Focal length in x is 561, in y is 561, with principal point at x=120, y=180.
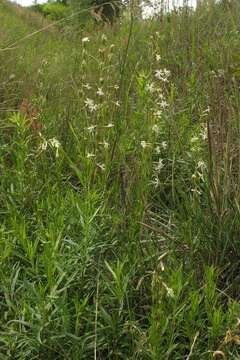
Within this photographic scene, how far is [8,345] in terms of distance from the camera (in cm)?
173

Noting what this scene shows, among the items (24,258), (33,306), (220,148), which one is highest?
(220,148)

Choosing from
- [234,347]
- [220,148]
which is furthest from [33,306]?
[220,148]

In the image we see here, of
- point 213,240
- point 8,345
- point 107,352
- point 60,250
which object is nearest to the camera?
point 8,345

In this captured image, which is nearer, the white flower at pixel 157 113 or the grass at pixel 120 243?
the grass at pixel 120 243

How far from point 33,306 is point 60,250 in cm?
21

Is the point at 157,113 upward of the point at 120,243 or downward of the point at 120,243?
upward

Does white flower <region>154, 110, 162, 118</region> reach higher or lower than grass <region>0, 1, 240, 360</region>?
higher

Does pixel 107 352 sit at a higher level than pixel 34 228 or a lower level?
lower

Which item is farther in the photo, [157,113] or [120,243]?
[157,113]

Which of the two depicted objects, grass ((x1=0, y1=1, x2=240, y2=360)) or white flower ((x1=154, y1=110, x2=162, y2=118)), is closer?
grass ((x1=0, y1=1, x2=240, y2=360))

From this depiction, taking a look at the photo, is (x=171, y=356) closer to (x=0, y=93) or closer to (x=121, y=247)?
(x=121, y=247)

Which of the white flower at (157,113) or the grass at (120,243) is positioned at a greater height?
the white flower at (157,113)

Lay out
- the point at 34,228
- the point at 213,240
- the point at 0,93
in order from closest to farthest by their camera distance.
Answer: the point at 213,240 → the point at 34,228 → the point at 0,93

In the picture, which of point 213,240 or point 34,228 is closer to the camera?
point 213,240
